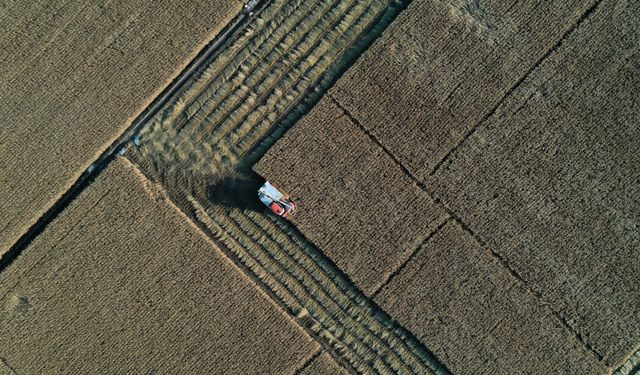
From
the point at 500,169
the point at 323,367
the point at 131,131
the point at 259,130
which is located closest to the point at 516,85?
the point at 500,169

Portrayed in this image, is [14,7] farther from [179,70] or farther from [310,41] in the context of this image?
[310,41]

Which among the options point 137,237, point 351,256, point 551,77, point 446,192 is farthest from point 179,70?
point 551,77

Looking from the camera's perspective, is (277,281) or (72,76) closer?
(277,281)

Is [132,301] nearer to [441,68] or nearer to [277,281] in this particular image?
[277,281]

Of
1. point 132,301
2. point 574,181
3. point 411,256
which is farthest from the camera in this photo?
point 132,301

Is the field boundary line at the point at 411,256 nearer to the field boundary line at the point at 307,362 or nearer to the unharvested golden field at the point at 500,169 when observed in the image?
the unharvested golden field at the point at 500,169

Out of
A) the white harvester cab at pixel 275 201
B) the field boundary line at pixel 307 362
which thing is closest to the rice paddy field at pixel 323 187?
the field boundary line at pixel 307 362

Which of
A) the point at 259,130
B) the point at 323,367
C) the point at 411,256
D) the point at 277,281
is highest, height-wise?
the point at 411,256
